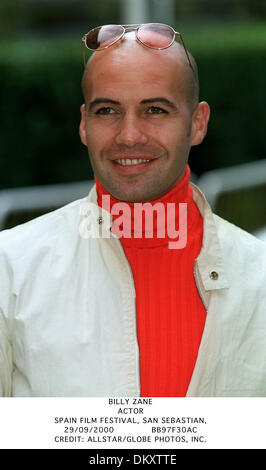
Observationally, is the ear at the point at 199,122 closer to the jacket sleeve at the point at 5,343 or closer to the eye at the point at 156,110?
the eye at the point at 156,110

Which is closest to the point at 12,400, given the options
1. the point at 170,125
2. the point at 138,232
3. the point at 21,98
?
the point at 138,232

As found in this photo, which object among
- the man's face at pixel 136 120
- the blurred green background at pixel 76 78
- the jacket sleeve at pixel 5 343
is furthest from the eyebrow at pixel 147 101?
the blurred green background at pixel 76 78

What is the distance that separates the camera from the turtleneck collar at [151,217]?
208 cm

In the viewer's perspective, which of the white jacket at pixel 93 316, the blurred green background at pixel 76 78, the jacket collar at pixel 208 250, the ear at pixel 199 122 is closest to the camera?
the white jacket at pixel 93 316

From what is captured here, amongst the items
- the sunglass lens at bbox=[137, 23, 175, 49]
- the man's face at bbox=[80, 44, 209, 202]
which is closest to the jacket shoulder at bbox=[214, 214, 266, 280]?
the man's face at bbox=[80, 44, 209, 202]

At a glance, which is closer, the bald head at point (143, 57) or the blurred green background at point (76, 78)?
the bald head at point (143, 57)

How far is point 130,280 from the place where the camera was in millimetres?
2006

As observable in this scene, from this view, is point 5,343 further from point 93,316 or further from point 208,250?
point 208,250

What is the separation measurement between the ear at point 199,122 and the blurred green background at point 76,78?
363cm

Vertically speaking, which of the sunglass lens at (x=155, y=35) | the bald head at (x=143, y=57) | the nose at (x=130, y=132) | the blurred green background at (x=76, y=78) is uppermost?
the blurred green background at (x=76, y=78)

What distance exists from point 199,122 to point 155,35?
0.30 meters

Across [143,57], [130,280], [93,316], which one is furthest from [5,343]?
[143,57]

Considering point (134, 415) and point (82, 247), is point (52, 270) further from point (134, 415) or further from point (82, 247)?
point (134, 415)
